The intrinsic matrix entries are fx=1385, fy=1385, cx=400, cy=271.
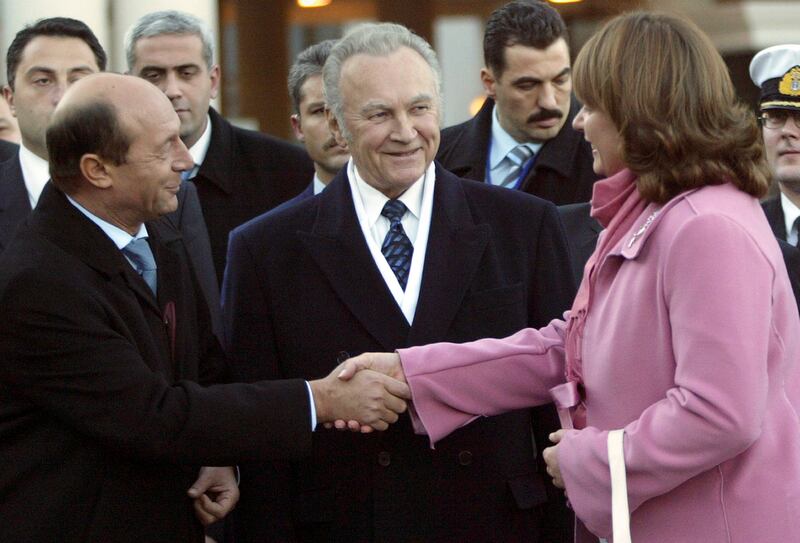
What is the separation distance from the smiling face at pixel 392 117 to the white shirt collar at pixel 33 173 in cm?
126

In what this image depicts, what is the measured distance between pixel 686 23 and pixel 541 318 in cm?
95

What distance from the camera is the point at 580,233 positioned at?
4.43m

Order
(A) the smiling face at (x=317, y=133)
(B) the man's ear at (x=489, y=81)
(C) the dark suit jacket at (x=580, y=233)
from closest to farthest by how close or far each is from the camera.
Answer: (C) the dark suit jacket at (x=580, y=233) → (A) the smiling face at (x=317, y=133) → (B) the man's ear at (x=489, y=81)

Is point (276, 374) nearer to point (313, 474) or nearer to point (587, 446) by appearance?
point (313, 474)

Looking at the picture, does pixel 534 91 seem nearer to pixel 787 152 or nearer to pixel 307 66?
pixel 307 66

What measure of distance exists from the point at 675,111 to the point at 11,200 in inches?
93.0

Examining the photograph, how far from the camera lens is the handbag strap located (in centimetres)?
270

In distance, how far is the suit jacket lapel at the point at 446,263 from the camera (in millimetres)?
3445

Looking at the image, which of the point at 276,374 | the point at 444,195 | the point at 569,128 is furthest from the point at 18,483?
the point at 569,128

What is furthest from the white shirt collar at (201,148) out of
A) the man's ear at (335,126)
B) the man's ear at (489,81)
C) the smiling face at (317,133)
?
the man's ear at (335,126)

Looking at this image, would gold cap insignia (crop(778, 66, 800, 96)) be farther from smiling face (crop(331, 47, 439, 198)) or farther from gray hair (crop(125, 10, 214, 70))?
gray hair (crop(125, 10, 214, 70))

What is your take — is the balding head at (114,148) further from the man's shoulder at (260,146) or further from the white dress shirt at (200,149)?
the man's shoulder at (260,146)

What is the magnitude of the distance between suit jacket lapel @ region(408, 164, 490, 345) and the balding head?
674mm

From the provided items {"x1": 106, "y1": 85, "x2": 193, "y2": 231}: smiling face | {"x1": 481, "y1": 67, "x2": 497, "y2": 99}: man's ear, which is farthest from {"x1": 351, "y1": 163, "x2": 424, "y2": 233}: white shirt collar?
{"x1": 481, "y1": 67, "x2": 497, "y2": 99}: man's ear
